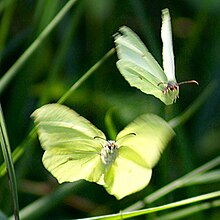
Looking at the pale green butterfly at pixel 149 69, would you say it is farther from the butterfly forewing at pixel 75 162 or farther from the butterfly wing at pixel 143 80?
the butterfly forewing at pixel 75 162

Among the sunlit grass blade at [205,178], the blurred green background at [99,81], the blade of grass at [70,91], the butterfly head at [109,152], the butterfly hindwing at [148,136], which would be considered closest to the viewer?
the butterfly hindwing at [148,136]

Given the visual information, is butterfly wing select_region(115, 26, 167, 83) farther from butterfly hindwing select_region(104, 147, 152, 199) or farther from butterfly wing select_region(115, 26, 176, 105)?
butterfly hindwing select_region(104, 147, 152, 199)

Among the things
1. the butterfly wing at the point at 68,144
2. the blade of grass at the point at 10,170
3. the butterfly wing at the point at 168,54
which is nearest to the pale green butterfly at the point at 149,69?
the butterfly wing at the point at 168,54

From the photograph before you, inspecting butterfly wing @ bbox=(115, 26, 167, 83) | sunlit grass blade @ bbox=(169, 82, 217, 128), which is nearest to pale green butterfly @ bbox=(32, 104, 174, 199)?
butterfly wing @ bbox=(115, 26, 167, 83)

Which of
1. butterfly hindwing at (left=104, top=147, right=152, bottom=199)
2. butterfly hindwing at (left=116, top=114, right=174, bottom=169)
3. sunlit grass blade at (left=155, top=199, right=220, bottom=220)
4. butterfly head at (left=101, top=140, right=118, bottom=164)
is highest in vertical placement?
butterfly hindwing at (left=116, top=114, right=174, bottom=169)

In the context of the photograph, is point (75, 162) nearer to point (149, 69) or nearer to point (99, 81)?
point (149, 69)

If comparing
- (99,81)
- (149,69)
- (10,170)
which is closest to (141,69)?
(149,69)

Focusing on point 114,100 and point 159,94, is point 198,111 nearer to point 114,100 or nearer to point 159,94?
point 114,100

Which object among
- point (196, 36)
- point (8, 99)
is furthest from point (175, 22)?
point (8, 99)
